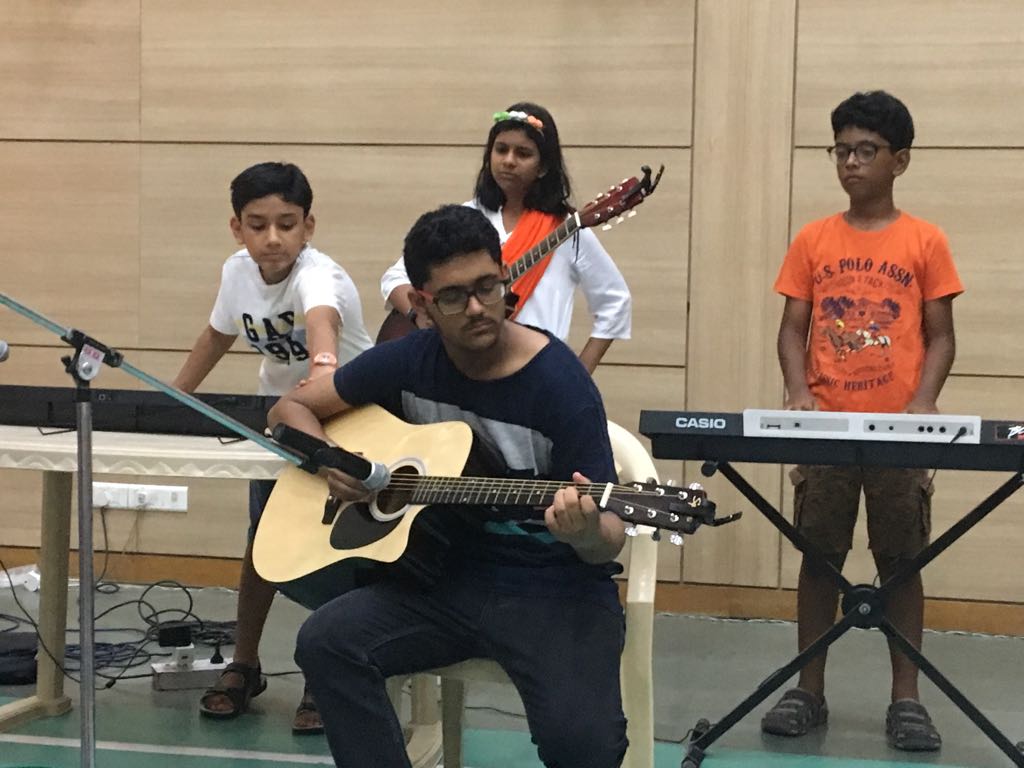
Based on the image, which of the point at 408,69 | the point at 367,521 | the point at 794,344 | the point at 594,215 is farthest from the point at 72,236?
the point at 367,521

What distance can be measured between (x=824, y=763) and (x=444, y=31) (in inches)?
102

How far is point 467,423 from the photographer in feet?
7.23

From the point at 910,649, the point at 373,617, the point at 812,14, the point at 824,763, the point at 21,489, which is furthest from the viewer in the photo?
A: the point at 21,489

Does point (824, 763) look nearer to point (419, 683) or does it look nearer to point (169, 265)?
point (419, 683)

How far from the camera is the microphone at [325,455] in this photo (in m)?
1.97

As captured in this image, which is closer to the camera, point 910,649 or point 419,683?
point 910,649

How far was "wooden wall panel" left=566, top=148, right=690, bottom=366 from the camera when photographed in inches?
164

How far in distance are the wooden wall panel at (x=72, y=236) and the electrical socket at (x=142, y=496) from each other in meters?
0.51

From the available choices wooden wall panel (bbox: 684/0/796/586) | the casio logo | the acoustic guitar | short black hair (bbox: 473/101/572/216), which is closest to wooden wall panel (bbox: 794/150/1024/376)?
wooden wall panel (bbox: 684/0/796/586)

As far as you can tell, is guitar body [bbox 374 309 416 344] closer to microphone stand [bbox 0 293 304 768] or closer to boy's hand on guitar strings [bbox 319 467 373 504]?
boy's hand on guitar strings [bbox 319 467 373 504]

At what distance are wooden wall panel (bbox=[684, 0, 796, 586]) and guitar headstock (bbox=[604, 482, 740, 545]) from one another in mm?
2183

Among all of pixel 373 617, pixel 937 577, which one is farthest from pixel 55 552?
pixel 937 577

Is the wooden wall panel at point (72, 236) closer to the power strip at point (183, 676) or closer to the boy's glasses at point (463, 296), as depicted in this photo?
the power strip at point (183, 676)

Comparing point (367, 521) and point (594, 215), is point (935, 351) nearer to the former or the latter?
point (594, 215)
